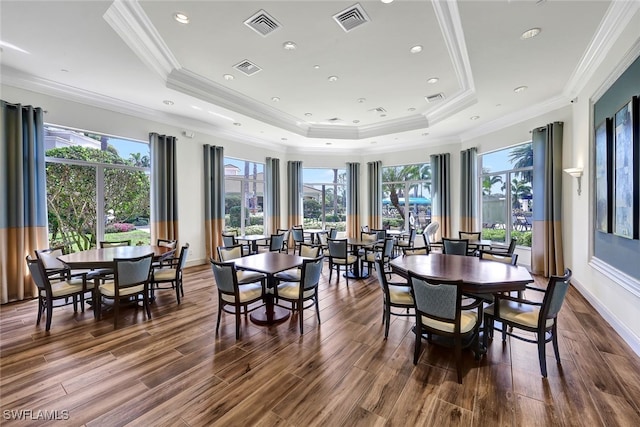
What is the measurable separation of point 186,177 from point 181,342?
4409 millimetres

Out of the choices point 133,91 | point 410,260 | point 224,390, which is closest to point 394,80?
point 410,260

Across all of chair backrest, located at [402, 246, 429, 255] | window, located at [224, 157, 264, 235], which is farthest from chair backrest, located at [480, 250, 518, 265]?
window, located at [224, 157, 264, 235]

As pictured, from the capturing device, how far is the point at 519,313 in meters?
2.47

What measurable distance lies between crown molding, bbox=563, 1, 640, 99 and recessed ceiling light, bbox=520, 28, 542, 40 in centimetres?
58

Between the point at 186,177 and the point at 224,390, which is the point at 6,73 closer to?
the point at 186,177

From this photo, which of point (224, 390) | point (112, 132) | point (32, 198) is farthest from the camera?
point (112, 132)

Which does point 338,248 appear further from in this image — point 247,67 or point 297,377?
point 247,67

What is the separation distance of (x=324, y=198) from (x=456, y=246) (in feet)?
17.4

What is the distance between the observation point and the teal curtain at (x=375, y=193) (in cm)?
908

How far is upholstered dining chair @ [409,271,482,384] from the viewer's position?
7.47ft

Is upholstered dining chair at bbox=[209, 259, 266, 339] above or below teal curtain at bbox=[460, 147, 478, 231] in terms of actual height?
below

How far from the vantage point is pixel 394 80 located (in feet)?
15.3
